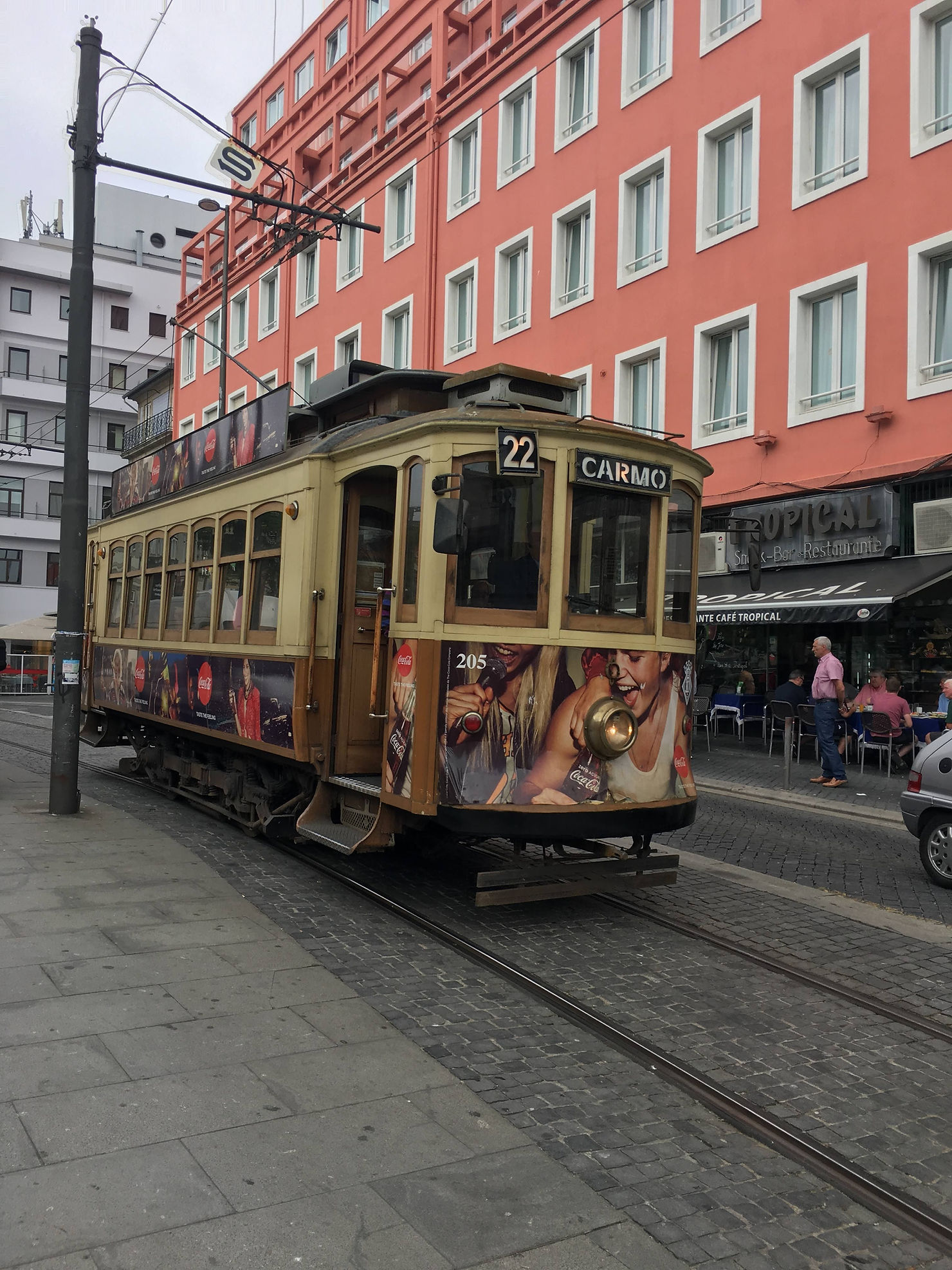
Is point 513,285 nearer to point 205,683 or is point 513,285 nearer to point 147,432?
point 205,683

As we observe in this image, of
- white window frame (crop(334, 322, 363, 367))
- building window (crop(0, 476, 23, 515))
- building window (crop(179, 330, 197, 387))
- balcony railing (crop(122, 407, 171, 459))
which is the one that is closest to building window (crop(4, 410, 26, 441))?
building window (crop(0, 476, 23, 515))

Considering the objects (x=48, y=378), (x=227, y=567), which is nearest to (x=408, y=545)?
(x=227, y=567)

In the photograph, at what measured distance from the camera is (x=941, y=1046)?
16.3 ft

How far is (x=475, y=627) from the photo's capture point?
645 cm

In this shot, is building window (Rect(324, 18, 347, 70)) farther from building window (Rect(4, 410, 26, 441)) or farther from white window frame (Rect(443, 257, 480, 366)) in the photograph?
building window (Rect(4, 410, 26, 441))

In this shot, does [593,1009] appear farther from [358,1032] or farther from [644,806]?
[644,806]

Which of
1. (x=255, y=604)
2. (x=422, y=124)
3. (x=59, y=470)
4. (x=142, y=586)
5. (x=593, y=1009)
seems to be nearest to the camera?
(x=593, y=1009)

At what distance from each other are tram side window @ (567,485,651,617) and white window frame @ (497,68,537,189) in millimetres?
18499

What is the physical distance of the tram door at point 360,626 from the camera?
7746mm

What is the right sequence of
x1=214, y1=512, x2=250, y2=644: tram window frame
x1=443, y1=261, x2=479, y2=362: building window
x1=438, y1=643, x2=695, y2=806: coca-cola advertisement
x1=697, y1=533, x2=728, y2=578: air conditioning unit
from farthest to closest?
x1=443, y1=261, x2=479, y2=362: building window → x1=697, y1=533, x2=728, y2=578: air conditioning unit → x1=214, y1=512, x2=250, y2=644: tram window frame → x1=438, y1=643, x2=695, y2=806: coca-cola advertisement

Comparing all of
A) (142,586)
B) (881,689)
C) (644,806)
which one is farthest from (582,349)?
(644,806)

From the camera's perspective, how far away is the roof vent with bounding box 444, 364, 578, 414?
7.42 meters

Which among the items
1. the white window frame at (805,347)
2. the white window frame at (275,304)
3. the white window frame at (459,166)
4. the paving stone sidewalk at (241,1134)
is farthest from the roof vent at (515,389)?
the white window frame at (275,304)

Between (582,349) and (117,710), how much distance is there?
12719mm
